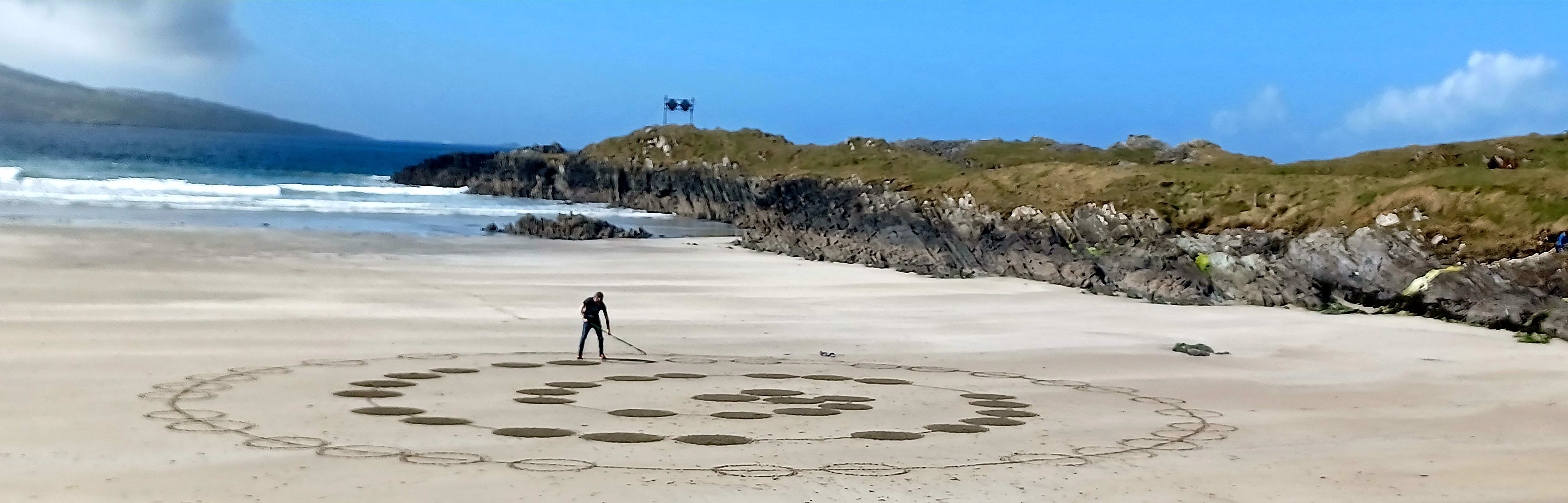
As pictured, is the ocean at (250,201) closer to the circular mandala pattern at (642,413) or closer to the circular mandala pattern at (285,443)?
the circular mandala pattern at (642,413)

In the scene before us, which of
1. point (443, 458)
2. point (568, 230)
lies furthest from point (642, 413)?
point (568, 230)

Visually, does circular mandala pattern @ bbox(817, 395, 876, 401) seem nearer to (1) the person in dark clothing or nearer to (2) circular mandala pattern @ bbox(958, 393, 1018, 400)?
(2) circular mandala pattern @ bbox(958, 393, 1018, 400)

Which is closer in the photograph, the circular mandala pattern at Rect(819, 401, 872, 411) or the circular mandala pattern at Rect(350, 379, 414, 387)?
the circular mandala pattern at Rect(819, 401, 872, 411)

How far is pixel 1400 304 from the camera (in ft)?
75.1

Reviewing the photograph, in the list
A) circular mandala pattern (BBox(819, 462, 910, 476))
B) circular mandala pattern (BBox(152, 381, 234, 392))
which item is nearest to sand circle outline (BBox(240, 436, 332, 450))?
circular mandala pattern (BBox(152, 381, 234, 392))

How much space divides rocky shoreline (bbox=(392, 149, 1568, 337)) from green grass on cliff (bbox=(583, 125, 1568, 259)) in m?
0.60

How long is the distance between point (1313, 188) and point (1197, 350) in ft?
41.6

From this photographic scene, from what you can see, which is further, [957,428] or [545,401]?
[545,401]

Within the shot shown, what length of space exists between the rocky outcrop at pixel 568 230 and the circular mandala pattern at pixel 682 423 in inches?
922

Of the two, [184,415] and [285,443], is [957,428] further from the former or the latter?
[184,415]

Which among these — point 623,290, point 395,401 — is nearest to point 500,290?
point 623,290

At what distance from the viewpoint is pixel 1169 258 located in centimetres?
2652

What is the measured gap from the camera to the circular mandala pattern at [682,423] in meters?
10.6

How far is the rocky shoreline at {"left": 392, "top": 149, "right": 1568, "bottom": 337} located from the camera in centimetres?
2208
